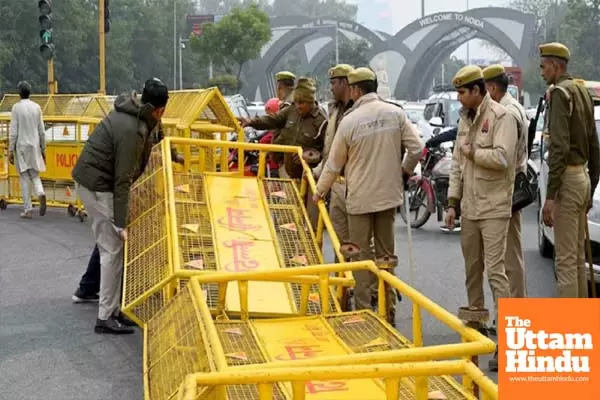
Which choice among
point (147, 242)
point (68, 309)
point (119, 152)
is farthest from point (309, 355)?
point (68, 309)

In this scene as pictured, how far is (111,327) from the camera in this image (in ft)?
25.6

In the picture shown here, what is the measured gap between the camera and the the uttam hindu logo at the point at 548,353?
3779 mm

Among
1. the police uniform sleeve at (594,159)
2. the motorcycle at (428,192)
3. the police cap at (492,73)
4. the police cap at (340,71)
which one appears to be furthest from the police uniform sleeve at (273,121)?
the motorcycle at (428,192)

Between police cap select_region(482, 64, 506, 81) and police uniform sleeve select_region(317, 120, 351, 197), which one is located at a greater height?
police cap select_region(482, 64, 506, 81)

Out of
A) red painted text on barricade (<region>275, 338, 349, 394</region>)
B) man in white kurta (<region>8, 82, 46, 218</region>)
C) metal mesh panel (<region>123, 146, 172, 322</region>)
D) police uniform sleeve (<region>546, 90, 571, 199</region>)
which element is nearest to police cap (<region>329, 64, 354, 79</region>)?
metal mesh panel (<region>123, 146, 172, 322</region>)

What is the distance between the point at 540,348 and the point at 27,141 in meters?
11.3

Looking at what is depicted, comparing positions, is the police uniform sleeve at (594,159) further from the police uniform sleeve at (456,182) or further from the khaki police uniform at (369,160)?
the khaki police uniform at (369,160)

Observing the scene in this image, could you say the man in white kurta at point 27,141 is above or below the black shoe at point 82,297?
above

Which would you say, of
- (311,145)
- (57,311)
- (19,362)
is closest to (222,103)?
(311,145)

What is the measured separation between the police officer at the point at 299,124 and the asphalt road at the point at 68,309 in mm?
1645

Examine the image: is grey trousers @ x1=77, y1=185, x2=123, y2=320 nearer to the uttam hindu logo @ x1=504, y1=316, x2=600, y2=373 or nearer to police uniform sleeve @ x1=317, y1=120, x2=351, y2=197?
police uniform sleeve @ x1=317, y1=120, x2=351, y2=197

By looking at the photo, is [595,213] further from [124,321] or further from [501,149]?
[124,321]

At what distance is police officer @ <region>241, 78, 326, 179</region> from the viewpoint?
30.1ft

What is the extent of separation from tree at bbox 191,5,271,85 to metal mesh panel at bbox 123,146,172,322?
5537cm
